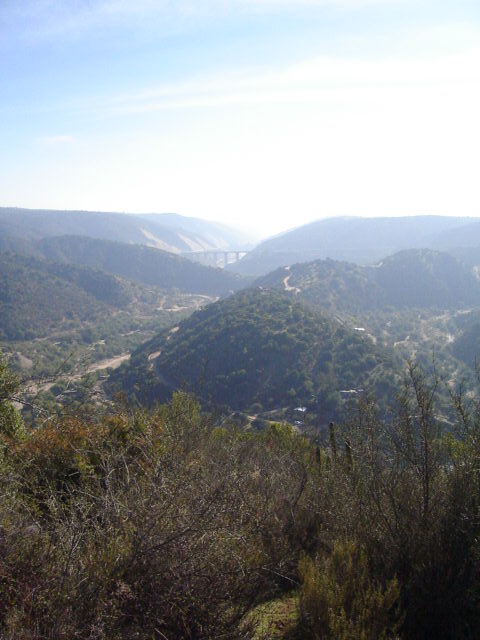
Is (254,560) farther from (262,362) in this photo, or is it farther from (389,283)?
(389,283)

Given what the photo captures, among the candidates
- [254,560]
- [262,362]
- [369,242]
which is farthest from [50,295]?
[369,242]

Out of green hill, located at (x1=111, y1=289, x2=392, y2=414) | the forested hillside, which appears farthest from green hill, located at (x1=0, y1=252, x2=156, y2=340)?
green hill, located at (x1=111, y1=289, x2=392, y2=414)

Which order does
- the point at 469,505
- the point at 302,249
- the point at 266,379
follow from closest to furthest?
the point at 469,505
the point at 266,379
the point at 302,249

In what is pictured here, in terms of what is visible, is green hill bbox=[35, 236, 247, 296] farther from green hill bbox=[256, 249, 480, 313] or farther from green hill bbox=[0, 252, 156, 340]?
green hill bbox=[256, 249, 480, 313]

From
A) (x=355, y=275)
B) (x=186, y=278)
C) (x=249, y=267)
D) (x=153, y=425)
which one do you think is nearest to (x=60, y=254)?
(x=186, y=278)

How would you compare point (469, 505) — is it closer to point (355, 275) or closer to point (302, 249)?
point (355, 275)

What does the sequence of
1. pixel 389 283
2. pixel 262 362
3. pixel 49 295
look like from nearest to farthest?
1. pixel 262 362
2. pixel 49 295
3. pixel 389 283

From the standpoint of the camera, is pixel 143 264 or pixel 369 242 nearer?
pixel 143 264
